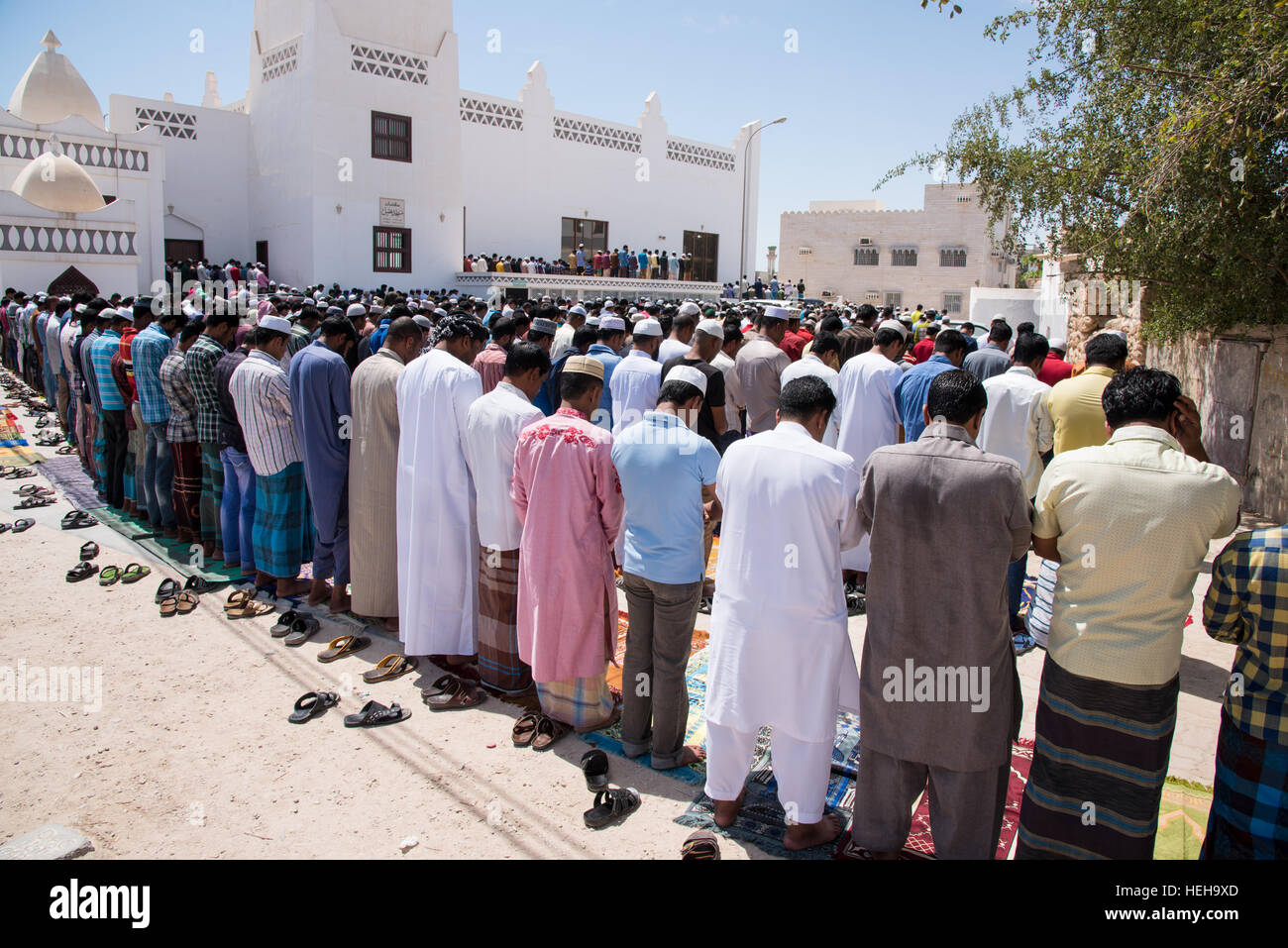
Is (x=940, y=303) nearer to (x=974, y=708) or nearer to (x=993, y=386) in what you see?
(x=993, y=386)

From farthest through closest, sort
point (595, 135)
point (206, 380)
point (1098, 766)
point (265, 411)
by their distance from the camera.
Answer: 1. point (595, 135)
2. point (206, 380)
3. point (265, 411)
4. point (1098, 766)

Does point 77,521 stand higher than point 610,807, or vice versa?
point 77,521

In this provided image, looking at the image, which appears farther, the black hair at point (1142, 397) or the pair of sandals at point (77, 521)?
the pair of sandals at point (77, 521)

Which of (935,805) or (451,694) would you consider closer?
(935,805)

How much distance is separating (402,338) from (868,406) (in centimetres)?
321

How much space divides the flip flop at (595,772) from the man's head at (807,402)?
1.69 meters

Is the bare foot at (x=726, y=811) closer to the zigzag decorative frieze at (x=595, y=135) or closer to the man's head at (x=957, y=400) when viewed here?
the man's head at (x=957, y=400)

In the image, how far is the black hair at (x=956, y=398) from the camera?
2.67 m

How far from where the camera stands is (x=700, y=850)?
293cm

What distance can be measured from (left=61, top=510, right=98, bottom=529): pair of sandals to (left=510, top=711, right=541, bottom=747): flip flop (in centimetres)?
546

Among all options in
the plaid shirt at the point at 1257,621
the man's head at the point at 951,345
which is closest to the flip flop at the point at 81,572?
the man's head at the point at 951,345

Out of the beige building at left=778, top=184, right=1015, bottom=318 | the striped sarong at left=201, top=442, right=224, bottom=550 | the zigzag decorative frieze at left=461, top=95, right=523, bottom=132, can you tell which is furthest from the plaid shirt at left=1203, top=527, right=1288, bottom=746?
the beige building at left=778, top=184, right=1015, bottom=318

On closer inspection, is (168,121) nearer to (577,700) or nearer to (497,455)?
(497,455)

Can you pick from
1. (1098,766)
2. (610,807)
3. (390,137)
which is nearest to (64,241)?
(390,137)
